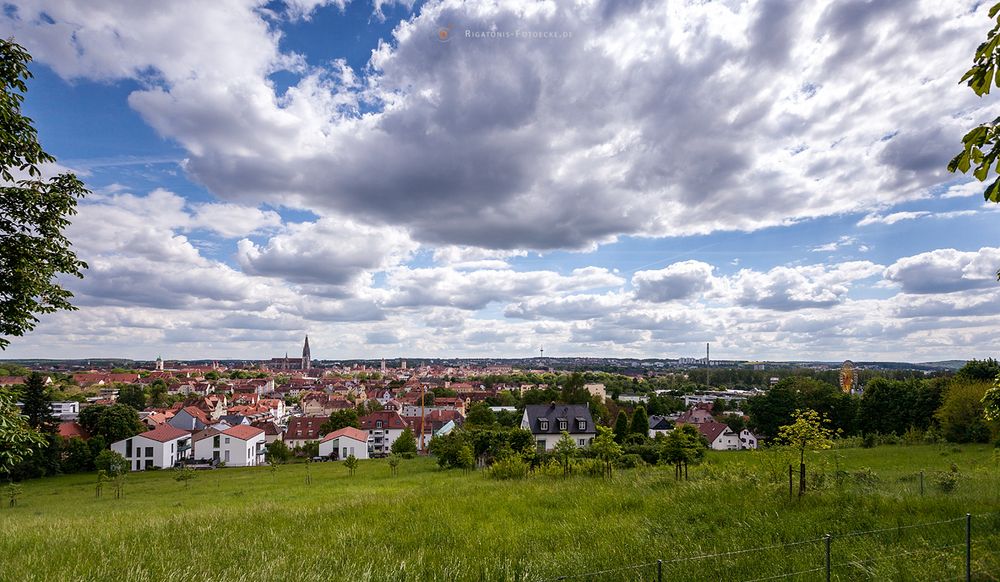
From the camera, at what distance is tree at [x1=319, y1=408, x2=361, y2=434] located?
70688mm

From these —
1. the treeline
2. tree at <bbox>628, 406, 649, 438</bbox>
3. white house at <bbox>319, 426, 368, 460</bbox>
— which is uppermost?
the treeline

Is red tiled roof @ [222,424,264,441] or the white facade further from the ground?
red tiled roof @ [222,424,264,441]

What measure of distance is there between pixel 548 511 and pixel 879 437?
147 ft

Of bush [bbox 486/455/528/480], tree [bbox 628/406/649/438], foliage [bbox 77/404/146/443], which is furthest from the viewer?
foliage [bbox 77/404/146/443]

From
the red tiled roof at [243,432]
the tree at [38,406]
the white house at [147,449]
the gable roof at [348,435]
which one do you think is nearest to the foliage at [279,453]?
the gable roof at [348,435]

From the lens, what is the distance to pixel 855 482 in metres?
16.9

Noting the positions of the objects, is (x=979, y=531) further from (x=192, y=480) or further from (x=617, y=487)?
(x=192, y=480)

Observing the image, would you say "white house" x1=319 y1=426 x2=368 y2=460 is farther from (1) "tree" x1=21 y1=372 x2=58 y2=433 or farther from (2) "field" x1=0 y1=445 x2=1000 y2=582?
(2) "field" x1=0 y1=445 x2=1000 y2=582

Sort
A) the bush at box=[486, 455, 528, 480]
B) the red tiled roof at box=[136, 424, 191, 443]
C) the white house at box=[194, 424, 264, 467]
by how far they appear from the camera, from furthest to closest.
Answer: the white house at box=[194, 424, 264, 467], the red tiled roof at box=[136, 424, 191, 443], the bush at box=[486, 455, 528, 480]

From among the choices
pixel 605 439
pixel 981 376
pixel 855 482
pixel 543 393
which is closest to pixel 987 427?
pixel 981 376

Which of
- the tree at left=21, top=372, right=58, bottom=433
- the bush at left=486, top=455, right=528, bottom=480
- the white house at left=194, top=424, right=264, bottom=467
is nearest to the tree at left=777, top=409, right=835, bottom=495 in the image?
the bush at left=486, top=455, right=528, bottom=480

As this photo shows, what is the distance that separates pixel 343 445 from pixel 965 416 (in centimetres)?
6159

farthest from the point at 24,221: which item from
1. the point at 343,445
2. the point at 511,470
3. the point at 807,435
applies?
the point at 343,445

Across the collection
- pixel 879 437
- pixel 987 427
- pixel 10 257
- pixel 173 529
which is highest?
pixel 10 257
